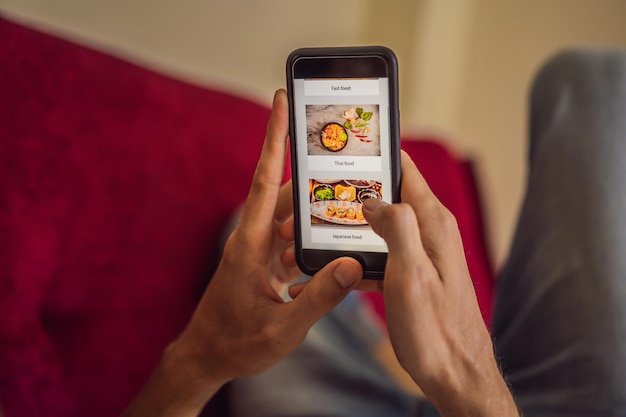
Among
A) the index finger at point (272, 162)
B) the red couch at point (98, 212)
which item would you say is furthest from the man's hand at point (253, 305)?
the red couch at point (98, 212)

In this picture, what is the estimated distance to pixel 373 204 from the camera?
384 millimetres

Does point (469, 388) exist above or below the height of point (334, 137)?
below

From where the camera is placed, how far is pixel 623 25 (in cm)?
149

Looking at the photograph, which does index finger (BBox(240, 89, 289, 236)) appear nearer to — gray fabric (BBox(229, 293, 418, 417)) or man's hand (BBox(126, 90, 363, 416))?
man's hand (BBox(126, 90, 363, 416))

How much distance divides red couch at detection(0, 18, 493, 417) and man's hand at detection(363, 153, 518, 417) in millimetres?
131

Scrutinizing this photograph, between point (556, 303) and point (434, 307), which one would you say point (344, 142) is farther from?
point (556, 303)

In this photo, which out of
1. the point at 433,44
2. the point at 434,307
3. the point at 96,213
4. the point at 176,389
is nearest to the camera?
the point at 434,307

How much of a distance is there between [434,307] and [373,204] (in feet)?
0.25

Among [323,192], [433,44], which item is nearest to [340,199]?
[323,192]

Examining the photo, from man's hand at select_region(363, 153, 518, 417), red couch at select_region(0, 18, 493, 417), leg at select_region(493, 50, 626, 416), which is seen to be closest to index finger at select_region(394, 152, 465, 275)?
man's hand at select_region(363, 153, 518, 417)

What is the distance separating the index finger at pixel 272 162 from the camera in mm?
399

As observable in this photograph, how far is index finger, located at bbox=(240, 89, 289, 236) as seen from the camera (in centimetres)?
40

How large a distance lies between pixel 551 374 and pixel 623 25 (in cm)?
117

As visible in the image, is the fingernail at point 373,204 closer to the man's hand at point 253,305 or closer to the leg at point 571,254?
the man's hand at point 253,305
